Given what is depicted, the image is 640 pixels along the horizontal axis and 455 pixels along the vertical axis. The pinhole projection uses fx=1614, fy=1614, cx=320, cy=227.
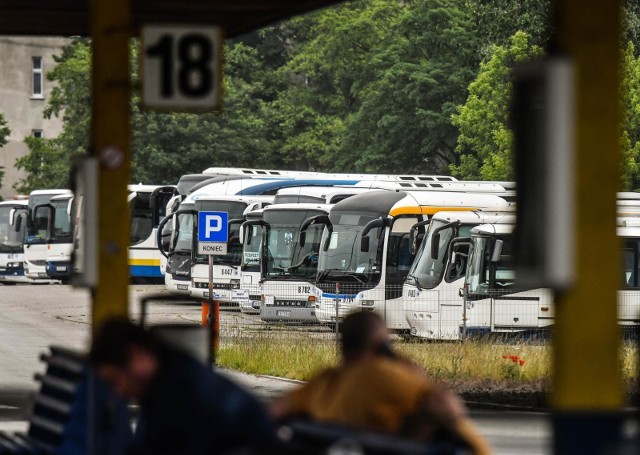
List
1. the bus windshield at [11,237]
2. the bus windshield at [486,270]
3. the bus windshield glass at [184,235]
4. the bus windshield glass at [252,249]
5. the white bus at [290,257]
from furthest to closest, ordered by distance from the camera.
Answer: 1. the bus windshield at [11,237]
2. the bus windshield glass at [184,235]
3. the bus windshield glass at [252,249]
4. the white bus at [290,257]
5. the bus windshield at [486,270]

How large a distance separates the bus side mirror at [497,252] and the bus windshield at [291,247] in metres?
8.38

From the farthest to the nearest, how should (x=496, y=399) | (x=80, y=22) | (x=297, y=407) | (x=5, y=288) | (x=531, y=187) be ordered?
(x=5, y=288)
(x=496, y=399)
(x=80, y=22)
(x=297, y=407)
(x=531, y=187)

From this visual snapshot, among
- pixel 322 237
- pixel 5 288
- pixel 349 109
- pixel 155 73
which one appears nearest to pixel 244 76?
pixel 349 109

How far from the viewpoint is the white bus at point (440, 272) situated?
102 feet

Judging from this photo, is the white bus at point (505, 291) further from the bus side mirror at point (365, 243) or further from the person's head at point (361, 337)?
the person's head at point (361, 337)

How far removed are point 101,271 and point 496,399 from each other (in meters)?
11.7

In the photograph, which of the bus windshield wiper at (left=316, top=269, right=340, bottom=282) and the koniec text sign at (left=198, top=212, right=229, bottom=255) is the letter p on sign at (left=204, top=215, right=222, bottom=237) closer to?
the koniec text sign at (left=198, top=212, right=229, bottom=255)

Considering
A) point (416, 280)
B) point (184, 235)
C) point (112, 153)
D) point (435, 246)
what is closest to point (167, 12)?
point (112, 153)

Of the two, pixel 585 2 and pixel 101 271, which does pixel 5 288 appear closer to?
pixel 101 271

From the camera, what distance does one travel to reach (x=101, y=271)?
9.53 meters

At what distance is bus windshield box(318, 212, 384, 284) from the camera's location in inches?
1410

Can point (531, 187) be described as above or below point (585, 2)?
below

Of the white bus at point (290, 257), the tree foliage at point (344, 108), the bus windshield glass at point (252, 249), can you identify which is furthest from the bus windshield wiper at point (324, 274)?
the tree foliage at point (344, 108)

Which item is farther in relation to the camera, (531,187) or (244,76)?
(244,76)
